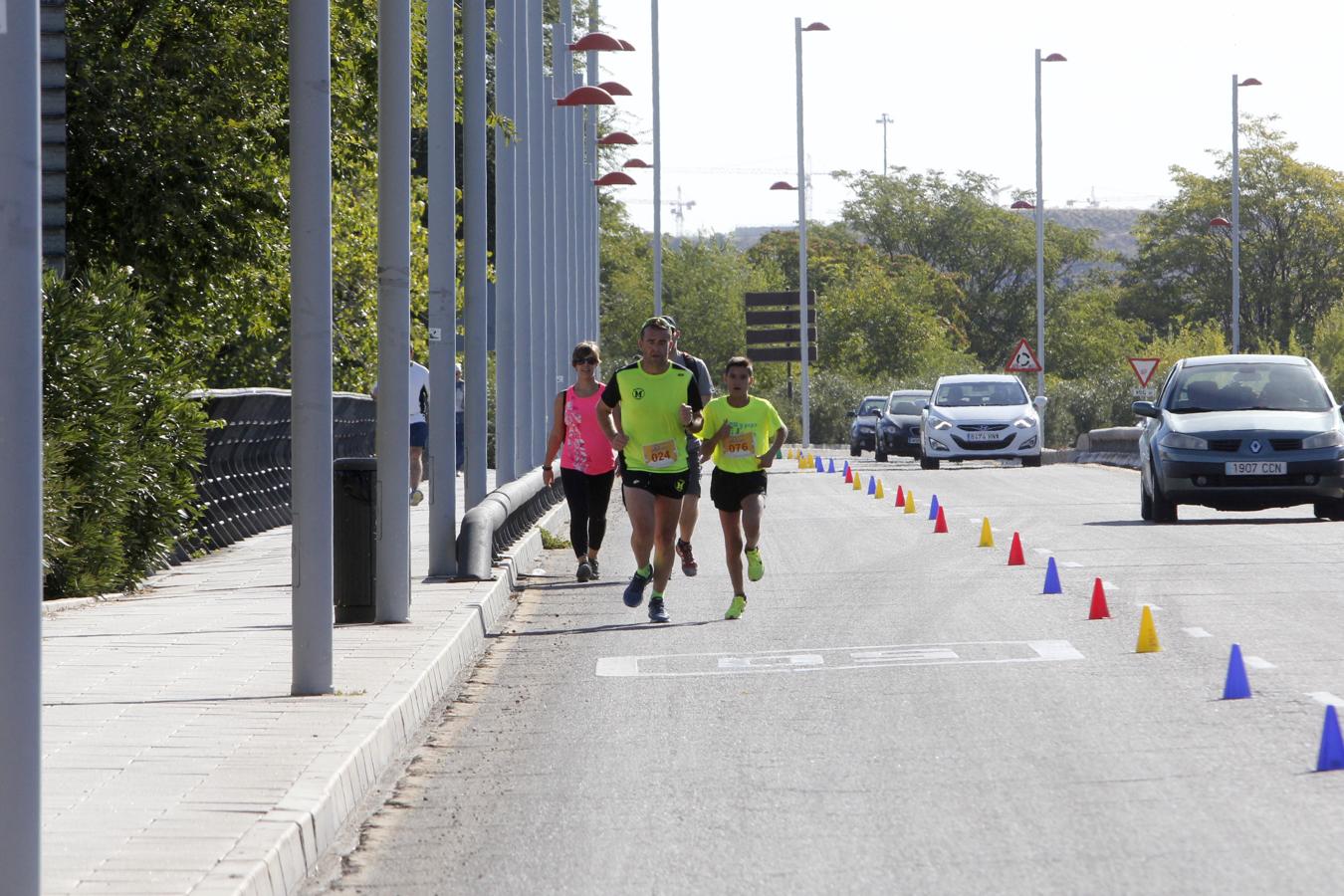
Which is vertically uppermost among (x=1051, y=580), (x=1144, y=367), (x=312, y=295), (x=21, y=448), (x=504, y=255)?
(x=504, y=255)

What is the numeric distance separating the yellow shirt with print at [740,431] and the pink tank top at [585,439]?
2.23 m

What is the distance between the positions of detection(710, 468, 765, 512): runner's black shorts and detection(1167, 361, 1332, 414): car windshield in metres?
9.65

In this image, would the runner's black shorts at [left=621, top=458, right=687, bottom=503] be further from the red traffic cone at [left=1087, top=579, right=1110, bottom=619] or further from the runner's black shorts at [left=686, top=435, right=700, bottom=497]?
the red traffic cone at [left=1087, top=579, right=1110, bottom=619]

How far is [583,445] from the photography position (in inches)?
665

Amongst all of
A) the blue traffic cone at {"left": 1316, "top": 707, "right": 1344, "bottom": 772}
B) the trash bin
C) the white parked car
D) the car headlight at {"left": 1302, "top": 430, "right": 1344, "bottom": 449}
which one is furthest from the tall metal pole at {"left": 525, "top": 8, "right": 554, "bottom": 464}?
the blue traffic cone at {"left": 1316, "top": 707, "right": 1344, "bottom": 772}

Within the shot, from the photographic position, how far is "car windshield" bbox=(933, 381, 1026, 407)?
137 ft

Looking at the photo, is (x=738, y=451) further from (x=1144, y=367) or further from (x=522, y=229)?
(x=1144, y=367)

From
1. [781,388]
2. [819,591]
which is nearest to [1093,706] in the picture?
[819,591]

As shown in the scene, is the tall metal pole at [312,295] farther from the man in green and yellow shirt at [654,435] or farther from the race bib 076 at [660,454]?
the race bib 076 at [660,454]

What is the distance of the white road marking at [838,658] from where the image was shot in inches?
457

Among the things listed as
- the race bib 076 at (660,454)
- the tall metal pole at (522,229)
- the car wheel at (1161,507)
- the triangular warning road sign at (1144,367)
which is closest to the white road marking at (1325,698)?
the race bib 076 at (660,454)

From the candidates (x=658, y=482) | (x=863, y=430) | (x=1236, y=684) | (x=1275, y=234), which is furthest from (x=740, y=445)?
(x=1275, y=234)

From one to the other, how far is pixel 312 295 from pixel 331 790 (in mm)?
3427

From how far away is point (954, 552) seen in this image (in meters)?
19.8
